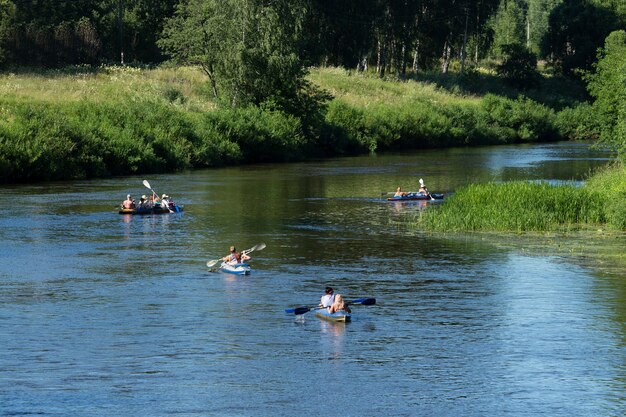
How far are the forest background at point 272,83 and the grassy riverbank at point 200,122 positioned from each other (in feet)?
0.50

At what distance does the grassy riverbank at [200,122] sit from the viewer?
66.7m

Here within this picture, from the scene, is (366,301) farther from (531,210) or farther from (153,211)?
(153,211)

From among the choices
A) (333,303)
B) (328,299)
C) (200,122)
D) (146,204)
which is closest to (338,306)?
(333,303)

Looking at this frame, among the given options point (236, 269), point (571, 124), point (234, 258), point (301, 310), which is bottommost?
point (301, 310)

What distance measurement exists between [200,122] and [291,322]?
5338 centimetres

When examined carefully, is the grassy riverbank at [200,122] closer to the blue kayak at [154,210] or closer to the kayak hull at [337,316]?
the blue kayak at [154,210]

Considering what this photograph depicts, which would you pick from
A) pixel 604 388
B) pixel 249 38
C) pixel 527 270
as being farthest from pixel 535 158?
pixel 604 388

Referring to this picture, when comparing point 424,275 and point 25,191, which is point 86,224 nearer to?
point 25,191

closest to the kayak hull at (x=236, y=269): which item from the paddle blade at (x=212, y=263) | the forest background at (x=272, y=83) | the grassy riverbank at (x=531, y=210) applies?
the paddle blade at (x=212, y=263)

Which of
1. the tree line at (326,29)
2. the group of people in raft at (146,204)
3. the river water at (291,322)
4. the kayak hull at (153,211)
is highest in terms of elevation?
the tree line at (326,29)

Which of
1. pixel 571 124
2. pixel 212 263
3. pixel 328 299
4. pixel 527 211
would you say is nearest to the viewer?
pixel 328 299

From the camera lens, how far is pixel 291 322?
2830 centimetres

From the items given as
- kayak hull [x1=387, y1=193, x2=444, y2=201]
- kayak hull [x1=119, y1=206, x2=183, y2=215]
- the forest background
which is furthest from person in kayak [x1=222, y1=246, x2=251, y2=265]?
the forest background

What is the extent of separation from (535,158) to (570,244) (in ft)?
152
